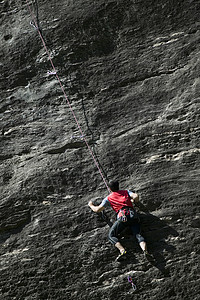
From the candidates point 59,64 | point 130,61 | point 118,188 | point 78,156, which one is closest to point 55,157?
point 78,156

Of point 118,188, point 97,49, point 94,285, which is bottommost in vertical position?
point 94,285

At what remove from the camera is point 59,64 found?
6965 millimetres

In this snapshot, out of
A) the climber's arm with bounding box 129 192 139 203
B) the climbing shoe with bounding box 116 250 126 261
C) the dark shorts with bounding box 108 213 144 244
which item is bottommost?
the climbing shoe with bounding box 116 250 126 261

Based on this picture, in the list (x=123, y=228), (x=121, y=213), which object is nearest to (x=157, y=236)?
(x=123, y=228)

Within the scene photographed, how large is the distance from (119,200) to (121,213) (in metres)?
0.21

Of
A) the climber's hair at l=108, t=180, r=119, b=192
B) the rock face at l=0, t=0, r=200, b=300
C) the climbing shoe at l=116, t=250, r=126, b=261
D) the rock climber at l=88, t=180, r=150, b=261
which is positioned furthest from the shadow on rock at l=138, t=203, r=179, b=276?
the climber's hair at l=108, t=180, r=119, b=192

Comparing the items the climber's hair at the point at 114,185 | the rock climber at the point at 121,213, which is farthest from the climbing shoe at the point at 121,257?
the climber's hair at the point at 114,185

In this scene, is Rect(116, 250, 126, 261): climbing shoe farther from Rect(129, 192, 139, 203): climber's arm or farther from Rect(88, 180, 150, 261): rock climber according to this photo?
Rect(129, 192, 139, 203): climber's arm

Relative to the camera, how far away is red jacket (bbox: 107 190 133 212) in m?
5.73

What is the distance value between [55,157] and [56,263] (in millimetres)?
1887

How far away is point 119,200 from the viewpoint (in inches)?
227

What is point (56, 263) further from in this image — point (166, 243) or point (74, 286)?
point (166, 243)

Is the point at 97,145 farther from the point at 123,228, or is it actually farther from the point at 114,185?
the point at 123,228

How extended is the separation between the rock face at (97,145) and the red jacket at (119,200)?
0.40 m
